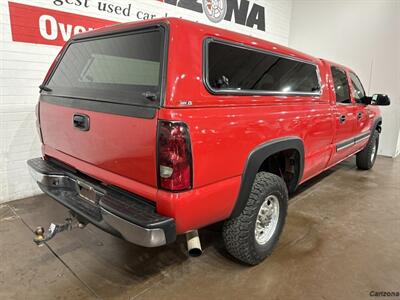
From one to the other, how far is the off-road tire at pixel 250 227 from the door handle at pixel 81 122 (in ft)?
3.70

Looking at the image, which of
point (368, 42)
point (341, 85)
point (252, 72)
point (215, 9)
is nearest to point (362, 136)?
point (341, 85)

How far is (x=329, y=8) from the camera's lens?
22.1 ft

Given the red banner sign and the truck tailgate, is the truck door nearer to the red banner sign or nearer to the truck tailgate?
the truck tailgate

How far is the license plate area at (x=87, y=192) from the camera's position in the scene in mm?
1928

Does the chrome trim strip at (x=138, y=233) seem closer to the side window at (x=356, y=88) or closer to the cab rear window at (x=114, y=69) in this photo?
the cab rear window at (x=114, y=69)

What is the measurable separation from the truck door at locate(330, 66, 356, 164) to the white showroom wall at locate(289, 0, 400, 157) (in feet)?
10.2

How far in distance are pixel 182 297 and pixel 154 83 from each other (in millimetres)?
1372


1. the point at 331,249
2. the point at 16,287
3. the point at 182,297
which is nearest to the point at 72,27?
the point at 16,287

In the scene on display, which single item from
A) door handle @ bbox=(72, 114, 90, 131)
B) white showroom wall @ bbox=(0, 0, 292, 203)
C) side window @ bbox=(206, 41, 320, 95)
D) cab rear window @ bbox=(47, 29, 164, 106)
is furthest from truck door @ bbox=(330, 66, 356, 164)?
white showroom wall @ bbox=(0, 0, 292, 203)

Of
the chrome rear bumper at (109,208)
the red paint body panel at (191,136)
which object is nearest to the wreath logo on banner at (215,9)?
the red paint body panel at (191,136)

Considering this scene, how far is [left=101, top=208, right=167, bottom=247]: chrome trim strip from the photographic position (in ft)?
5.09

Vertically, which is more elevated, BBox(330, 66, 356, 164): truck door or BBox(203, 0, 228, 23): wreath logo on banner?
BBox(203, 0, 228, 23): wreath logo on banner

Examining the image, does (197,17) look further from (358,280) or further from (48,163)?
(358,280)

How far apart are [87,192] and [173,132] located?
848 mm
